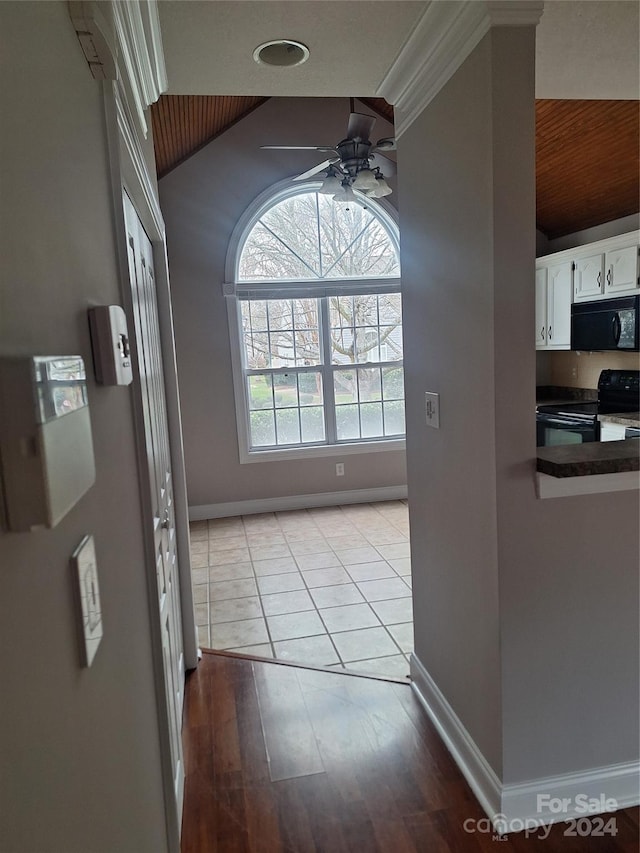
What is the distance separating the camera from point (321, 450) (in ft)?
16.9

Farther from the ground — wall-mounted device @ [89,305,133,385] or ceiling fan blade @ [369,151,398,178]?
ceiling fan blade @ [369,151,398,178]

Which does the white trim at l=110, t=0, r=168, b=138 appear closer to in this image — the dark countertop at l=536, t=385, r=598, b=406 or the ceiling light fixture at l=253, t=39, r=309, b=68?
the ceiling light fixture at l=253, t=39, r=309, b=68

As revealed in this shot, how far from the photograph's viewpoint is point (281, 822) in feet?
5.46

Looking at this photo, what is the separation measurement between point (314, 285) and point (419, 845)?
4.30 m

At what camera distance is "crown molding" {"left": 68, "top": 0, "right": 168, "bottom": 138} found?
788 millimetres

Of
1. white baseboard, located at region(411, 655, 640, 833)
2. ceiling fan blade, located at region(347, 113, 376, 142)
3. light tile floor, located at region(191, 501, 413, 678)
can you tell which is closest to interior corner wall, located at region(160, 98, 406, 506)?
light tile floor, located at region(191, 501, 413, 678)

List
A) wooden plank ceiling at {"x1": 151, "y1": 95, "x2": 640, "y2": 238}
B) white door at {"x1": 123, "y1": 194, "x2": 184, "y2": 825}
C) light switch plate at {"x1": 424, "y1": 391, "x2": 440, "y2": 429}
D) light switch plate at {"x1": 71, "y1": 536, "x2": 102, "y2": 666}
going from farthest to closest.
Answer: wooden plank ceiling at {"x1": 151, "y1": 95, "x2": 640, "y2": 238} < light switch plate at {"x1": 424, "y1": 391, "x2": 440, "y2": 429} < white door at {"x1": 123, "y1": 194, "x2": 184, "y2": 825} < light switch plate at {"x1": 71, "y1": 536, "x2": 102, "y2": 666}

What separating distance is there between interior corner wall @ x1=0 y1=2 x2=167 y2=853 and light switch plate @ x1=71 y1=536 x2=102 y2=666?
0.05ft

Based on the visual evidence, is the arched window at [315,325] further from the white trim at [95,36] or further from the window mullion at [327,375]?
the white trim at [95,36]

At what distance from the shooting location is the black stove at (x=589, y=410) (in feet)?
14.0

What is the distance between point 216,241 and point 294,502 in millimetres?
2515

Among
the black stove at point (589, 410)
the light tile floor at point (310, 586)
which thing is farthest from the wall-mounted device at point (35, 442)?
the black stove at point (589, 410)

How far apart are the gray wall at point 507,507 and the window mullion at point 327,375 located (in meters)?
3.22

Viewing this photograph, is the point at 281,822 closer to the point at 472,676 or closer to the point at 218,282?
the point at 472,676
